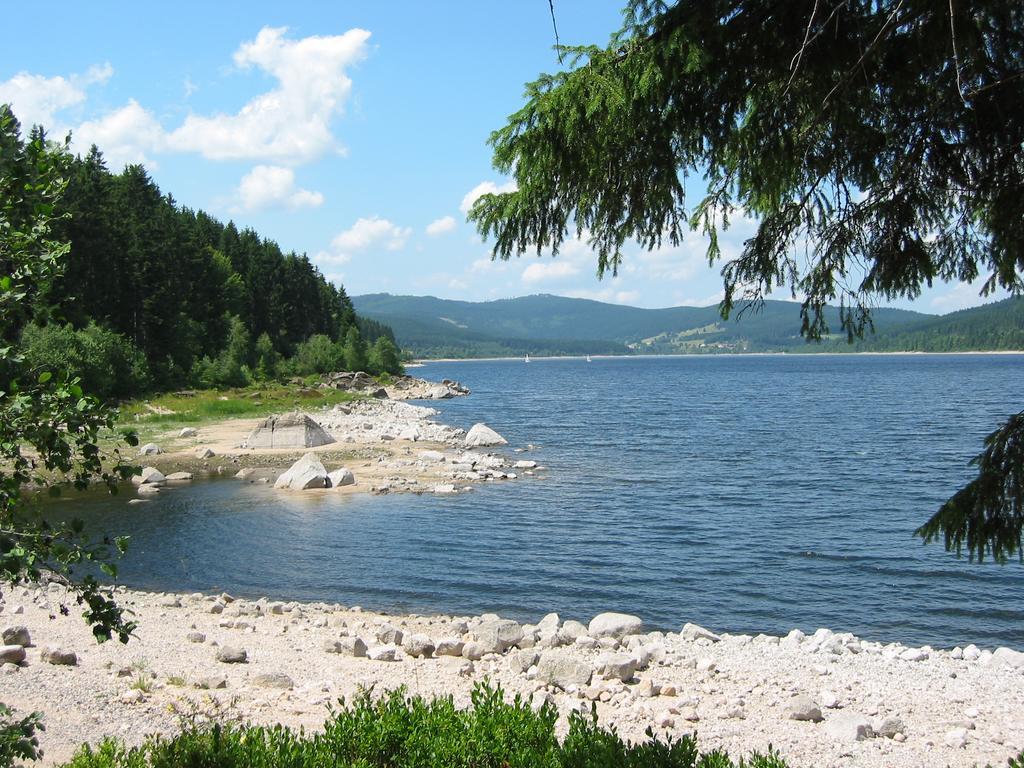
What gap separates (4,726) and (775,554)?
17.8 meters

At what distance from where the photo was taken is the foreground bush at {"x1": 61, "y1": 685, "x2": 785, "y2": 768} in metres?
5.70

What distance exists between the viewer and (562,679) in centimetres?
1023

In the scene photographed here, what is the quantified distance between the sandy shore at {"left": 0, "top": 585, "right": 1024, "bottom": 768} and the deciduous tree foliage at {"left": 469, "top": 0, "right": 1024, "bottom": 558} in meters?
3.59

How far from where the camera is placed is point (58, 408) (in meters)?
3.36

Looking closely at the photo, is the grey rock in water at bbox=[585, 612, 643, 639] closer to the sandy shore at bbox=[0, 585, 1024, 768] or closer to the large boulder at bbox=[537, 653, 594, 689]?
the sandy shore at bbox=[0, 585, 1024, 768]

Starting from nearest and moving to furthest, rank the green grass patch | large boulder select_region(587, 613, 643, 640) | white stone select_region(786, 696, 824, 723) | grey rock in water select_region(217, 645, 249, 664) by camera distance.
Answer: white stone select_region(786, 696, 824, 723)
grey rock in water select_region(217, 645, 249, 664)
large boulder select_region(587, 613, 643, 640)
the green grass patch

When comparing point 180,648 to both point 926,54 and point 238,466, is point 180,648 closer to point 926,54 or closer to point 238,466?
point 926,54

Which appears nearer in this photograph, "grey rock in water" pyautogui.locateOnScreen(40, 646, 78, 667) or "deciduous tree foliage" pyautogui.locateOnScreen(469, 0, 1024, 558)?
"deciduous tree foliage" pyautogui.locateOnScreen(469, 0, 1024, 558)

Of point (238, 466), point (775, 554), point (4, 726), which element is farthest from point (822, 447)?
point (4, 726)

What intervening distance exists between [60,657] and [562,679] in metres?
6.24

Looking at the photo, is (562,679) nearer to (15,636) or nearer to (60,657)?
(60,657)

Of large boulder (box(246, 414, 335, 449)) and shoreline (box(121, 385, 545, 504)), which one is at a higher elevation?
large boulder (box(246, 414, 335, 449))

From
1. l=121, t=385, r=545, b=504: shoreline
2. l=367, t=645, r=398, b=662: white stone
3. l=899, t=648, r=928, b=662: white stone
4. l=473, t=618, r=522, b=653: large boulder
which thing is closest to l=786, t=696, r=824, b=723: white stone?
l=899, t=648, r=928, b=662: white stone

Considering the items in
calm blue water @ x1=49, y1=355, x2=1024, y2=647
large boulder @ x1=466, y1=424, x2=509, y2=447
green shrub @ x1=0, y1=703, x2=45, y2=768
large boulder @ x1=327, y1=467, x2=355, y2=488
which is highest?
green shrub @ x1=0, y1=703, x2=45, y2=768
